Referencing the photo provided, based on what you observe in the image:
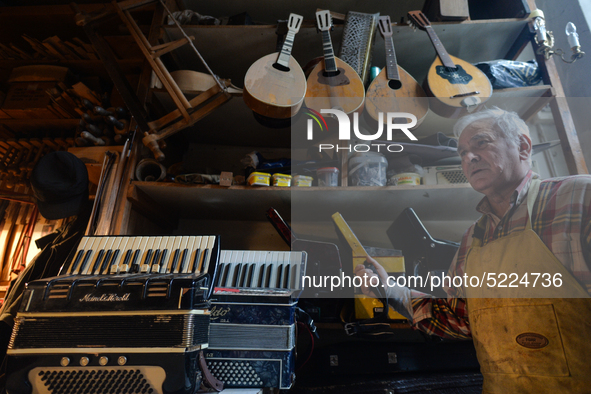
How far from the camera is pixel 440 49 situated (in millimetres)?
1719

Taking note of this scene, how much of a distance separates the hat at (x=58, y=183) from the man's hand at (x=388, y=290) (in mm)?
1478

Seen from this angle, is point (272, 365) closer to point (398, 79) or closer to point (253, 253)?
point (253, 253)

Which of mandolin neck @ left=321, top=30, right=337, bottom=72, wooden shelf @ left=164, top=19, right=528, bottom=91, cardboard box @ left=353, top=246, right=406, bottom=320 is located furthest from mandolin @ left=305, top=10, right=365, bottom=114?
cardboard box @ left=353, top=246, right=406, bottom=320

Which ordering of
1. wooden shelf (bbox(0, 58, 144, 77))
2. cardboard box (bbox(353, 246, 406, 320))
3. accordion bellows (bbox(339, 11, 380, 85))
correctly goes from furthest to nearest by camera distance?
wooden shelf (bbox(0, 58, 144, 77)) < accordion bellows (bbox(339, 11, 380, 85)) < cardboard box (bbox(353, 246, 406, 320))

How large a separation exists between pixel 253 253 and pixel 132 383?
0.69 m

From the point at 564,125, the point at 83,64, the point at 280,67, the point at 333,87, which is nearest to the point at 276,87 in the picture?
the point at 280,67

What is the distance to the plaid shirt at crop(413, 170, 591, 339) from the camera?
3.27ft

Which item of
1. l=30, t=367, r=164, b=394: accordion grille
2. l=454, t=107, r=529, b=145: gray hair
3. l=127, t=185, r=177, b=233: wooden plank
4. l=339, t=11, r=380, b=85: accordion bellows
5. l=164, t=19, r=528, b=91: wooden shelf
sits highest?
l=164, t=19, r=528, b=91: wooden shelf

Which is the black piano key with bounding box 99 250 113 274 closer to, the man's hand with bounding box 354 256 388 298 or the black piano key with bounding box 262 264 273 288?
the black piano key with bounding box 262 264 273 288

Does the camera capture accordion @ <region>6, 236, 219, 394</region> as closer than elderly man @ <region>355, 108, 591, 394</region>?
Yes

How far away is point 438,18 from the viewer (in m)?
1.82

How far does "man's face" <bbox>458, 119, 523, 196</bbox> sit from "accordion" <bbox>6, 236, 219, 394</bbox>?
3.99 feet

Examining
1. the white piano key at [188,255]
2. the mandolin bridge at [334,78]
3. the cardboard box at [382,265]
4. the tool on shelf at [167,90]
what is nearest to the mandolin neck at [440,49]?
the mandolin bridge at [334,78]

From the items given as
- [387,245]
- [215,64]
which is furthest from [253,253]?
[215,64]
